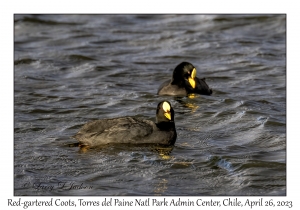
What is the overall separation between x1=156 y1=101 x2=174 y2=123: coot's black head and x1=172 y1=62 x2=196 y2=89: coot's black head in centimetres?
343

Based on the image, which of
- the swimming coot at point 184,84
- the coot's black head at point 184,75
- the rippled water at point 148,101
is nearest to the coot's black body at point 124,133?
the rippled water at point 148,101

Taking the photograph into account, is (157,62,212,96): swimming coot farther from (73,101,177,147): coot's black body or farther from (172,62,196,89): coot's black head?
(73,101,177,147): coot's black body

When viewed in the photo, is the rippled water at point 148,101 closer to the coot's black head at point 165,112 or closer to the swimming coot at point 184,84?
the swimming coot at point 184,84

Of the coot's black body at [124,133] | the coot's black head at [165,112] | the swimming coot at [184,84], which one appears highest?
the swimming coot at [184,84]

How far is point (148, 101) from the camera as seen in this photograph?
15070 mm

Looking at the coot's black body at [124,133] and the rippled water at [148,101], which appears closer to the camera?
the rippled water at [148,101]

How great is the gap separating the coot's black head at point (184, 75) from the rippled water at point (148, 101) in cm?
42

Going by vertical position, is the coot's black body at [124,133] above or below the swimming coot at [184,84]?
below

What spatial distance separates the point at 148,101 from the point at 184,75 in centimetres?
116

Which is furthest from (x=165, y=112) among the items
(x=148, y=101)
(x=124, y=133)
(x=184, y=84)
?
(x=184, y=84)

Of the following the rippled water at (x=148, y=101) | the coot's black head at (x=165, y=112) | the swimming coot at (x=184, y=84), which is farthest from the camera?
the swimming coot at (x=184, y=84)

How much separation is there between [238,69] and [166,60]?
1.86 metres

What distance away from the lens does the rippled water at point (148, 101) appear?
10.4 meters

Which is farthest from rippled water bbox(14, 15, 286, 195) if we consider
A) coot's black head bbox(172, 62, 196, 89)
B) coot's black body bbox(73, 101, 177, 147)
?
coot's black head bbox(172, 62, 196, 89)
